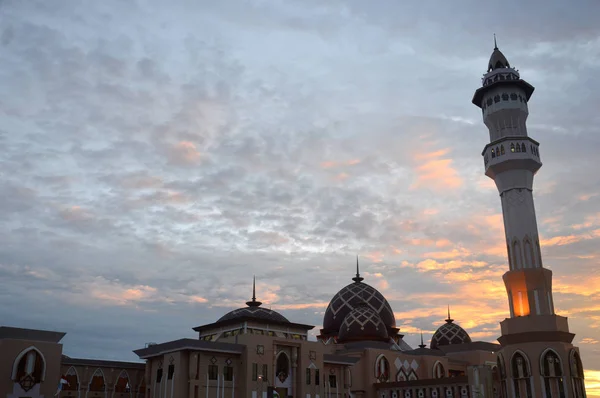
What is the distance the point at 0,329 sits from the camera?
37500 mm

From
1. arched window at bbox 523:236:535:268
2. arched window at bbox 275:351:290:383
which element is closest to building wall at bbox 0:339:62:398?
arched window at bbox 275:351:290:383

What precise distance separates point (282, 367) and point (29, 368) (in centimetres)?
1788

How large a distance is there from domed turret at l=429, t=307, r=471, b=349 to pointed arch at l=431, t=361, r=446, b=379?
28.3 ft

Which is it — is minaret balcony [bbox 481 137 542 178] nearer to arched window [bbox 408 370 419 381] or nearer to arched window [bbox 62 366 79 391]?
arched window [bbox 408 370 419 381]

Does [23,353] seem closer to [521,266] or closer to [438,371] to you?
[521,266]

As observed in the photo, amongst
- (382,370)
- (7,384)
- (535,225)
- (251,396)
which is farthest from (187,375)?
(535,225)

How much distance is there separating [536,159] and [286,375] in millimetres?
25660

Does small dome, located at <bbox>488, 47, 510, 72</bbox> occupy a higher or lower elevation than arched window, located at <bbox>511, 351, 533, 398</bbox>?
higher

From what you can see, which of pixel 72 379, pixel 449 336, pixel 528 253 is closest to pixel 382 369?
pixel 449 336

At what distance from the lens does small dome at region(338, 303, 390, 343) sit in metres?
58.8

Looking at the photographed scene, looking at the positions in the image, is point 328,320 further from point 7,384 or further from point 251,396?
point 7,384

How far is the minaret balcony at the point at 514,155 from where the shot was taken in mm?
45281

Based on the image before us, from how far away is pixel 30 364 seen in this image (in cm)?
3722

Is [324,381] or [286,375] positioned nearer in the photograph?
[286,375]
